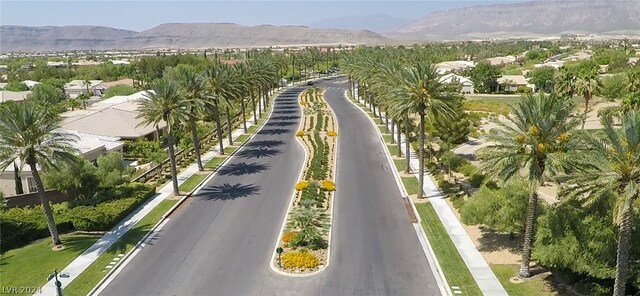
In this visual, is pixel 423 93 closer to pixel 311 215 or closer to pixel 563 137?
pixel 311 215

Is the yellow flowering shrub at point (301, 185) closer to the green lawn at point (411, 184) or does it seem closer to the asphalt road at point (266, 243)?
the asphalt road at point (266, 243)

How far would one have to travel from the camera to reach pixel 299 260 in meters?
27.6

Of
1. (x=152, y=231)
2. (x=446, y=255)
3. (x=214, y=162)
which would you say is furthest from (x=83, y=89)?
(x=446, y=255)

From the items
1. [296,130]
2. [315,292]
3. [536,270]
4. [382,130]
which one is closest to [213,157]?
[296,130]

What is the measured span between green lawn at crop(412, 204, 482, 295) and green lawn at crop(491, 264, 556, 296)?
4.97ft

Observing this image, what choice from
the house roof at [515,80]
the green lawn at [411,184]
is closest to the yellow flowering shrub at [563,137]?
the green lawn at [411,184]

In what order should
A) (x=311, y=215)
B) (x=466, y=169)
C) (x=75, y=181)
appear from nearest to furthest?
1. (x=311, y=215)
2. (x=75, y=181)
3. (x=466, y=169)

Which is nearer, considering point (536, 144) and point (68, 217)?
point (536, 144)

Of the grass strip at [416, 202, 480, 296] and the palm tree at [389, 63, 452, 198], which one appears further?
the palm tree at [389, 63, 452, 198]

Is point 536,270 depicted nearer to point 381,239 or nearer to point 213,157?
point 381,239

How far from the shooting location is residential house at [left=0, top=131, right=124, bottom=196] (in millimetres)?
40969

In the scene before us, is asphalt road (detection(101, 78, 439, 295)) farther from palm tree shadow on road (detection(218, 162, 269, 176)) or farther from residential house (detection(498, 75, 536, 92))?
residential house (detection(498, 75, 536, 92))

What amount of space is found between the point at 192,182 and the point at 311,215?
16.3 metres

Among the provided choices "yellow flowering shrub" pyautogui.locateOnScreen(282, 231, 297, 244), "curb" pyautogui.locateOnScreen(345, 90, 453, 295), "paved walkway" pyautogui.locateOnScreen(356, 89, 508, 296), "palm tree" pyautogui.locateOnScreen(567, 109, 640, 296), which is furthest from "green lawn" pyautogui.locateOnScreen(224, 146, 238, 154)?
"palm tree" pyautogui.locateOnScreen(567, 109, 640, 296)
